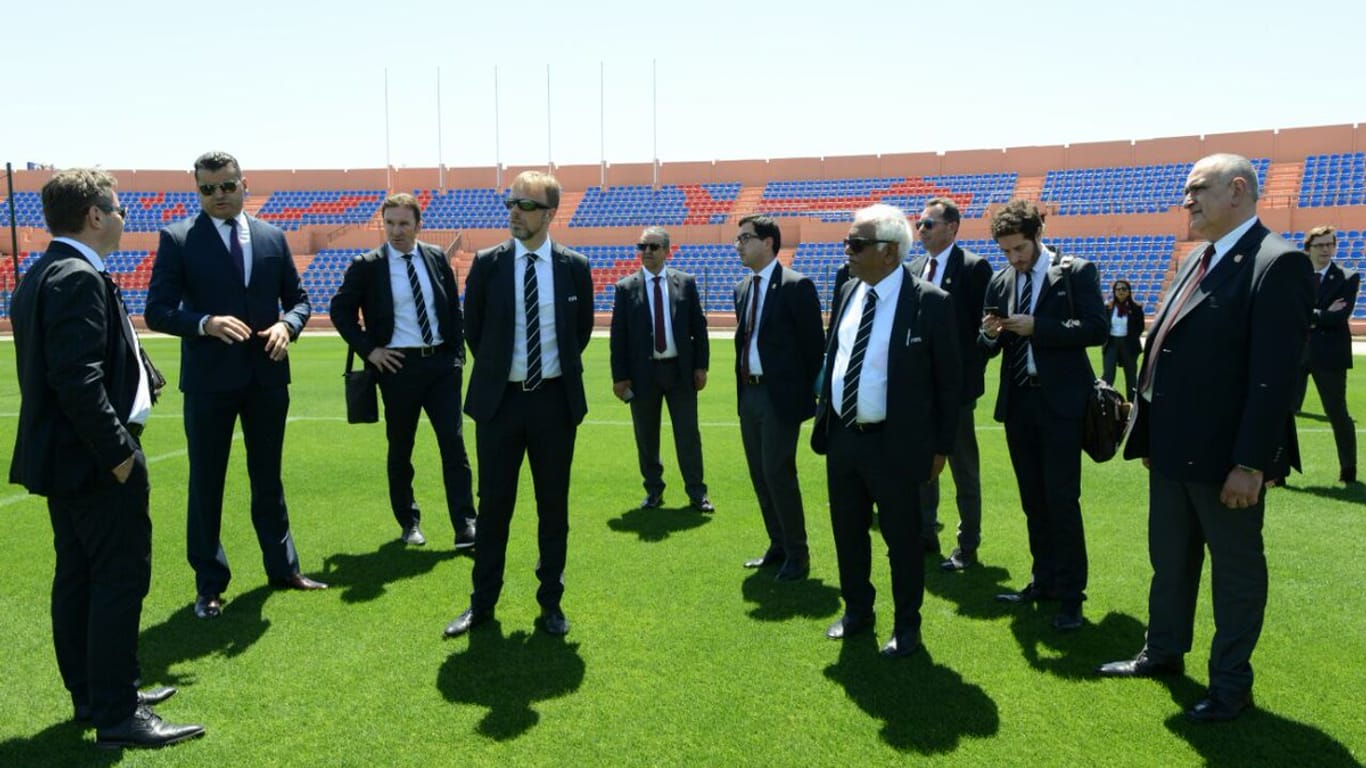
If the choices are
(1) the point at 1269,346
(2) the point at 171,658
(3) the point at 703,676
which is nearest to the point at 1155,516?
(1) the point at 1269,346

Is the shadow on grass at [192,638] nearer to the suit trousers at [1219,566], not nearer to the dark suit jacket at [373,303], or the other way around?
the dark suit jacket at [373,303]

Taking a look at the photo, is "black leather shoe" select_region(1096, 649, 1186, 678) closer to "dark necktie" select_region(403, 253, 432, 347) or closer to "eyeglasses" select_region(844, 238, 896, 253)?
"eyeglasses" select_region(844, 238, 896, 253)

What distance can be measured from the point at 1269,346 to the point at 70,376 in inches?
164

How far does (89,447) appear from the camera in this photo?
3098 millimetres

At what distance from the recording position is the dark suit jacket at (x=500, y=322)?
434cm

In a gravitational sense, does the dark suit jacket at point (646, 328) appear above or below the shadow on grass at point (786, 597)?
above

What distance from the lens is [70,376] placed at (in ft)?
9.99

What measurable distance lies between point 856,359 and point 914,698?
1447 millimetres

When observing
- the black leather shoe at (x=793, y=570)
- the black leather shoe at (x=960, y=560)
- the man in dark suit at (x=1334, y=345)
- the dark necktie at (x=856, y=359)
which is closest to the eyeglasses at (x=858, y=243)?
the dark necktie at (x=856, y=359)

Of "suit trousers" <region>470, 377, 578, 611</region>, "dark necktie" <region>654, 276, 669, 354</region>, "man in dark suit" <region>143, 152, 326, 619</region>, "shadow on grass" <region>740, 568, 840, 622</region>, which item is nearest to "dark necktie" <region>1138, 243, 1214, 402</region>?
"shadow on grass" <region>740, 568, 840, 622</region>

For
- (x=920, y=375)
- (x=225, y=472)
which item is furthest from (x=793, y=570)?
(x=225, y=472)

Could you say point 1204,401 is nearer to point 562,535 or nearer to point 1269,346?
point 1269,346

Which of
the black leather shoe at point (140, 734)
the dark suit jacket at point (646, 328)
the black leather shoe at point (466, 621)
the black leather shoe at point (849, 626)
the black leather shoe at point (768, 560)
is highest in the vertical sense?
the dark suit jacket at point (646, 328)

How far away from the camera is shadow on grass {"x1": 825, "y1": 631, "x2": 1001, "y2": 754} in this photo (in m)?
3.37
